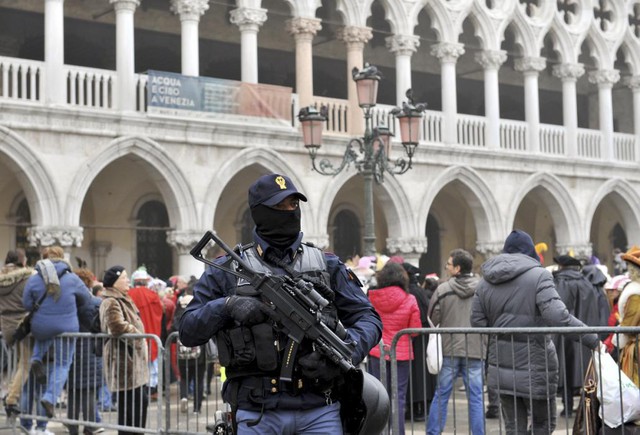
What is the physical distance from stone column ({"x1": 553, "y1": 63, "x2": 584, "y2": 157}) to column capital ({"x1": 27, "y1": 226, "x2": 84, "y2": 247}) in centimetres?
1190

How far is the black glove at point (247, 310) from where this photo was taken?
381 centimetres

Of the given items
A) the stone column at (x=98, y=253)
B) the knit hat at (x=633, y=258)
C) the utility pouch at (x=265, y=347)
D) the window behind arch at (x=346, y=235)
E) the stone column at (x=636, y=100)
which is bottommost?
the utility pouch at (x=265, y=347)

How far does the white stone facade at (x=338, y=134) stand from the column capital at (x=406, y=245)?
4cm

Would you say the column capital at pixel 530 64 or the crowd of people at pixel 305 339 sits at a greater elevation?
the column capital at pixel 530 64

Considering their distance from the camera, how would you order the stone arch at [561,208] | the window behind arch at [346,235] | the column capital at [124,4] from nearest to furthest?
the column capital at [124,4] < the stone arch at [561,208] < the window behind arch at [346,235]

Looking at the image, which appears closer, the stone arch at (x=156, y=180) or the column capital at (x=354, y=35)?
the stone arch at (x=156, y=180)

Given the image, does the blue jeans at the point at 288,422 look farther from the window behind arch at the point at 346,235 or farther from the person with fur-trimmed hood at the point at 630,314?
the window behind arch at the point at 346,235

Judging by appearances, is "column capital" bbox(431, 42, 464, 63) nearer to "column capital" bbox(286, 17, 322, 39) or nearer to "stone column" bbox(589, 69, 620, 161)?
"column capital" bbox(286, 17, 322, 39)

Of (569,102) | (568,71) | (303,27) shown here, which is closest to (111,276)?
(303,27)

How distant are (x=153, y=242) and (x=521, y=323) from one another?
50.6 ft

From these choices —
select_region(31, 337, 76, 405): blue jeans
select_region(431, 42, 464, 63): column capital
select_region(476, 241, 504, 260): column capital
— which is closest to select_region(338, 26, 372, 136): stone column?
select_region(431, 42, 464, 63): column capital

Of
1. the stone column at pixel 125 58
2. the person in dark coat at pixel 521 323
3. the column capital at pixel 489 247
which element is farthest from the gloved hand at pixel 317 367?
the column capital at pixel 489 247

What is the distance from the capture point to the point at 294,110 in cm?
1961

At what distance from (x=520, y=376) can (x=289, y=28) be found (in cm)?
1460
